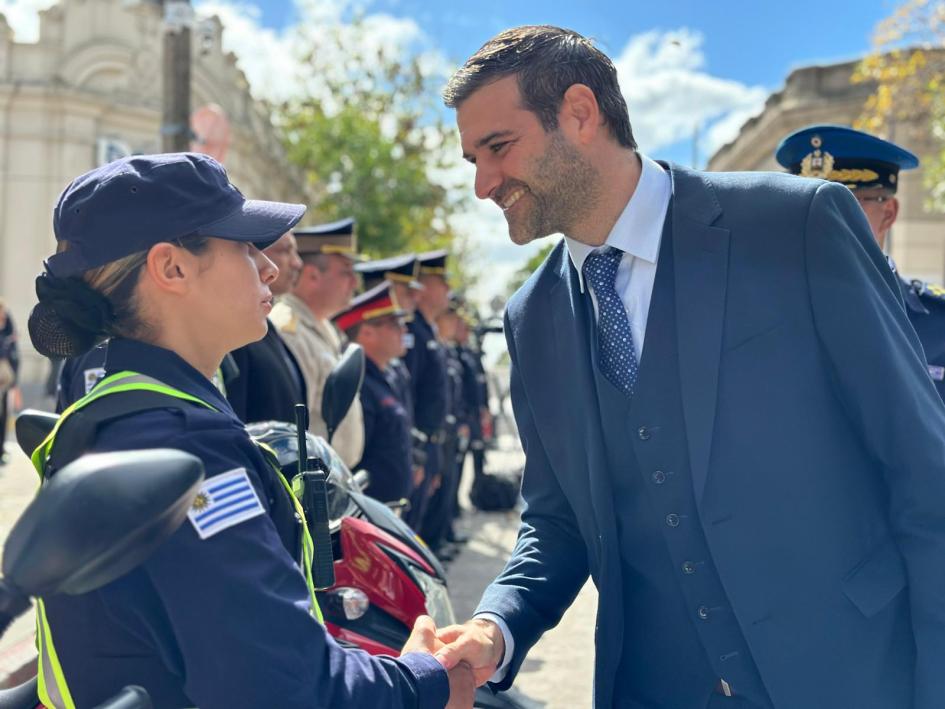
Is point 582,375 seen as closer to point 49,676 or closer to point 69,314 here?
point 69,314

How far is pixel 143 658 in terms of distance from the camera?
1.51m

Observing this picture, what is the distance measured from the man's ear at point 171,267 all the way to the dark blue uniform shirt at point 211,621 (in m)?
0.16

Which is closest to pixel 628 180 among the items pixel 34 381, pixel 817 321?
pixel 817 321

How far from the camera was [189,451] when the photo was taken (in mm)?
1479

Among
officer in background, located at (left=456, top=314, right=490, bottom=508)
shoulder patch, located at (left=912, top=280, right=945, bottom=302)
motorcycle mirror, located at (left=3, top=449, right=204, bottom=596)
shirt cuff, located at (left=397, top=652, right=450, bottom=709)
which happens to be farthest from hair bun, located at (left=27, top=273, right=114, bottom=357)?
officer in background, located at (left=456, top=314, right=490, bottom=508)

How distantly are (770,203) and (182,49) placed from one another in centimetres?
819

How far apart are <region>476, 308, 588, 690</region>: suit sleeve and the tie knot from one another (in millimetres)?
270

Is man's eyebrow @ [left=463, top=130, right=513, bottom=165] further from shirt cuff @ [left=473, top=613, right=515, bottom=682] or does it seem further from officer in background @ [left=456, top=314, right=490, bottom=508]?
officer in background @ [left=456, top=314, right=490, bottom=508]

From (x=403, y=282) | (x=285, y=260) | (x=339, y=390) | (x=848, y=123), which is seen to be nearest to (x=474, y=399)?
(x=403, y=282)

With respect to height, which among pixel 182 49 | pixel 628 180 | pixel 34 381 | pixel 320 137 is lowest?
pixel 34 381

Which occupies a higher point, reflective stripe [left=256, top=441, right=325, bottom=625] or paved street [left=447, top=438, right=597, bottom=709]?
reflective stripe [left=256, top=441, right=325, bottom=625]

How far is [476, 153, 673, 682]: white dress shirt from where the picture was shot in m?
2.06

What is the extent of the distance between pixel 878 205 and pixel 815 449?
1923 mm

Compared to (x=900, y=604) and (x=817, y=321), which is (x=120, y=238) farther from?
(x=900, y=604)
